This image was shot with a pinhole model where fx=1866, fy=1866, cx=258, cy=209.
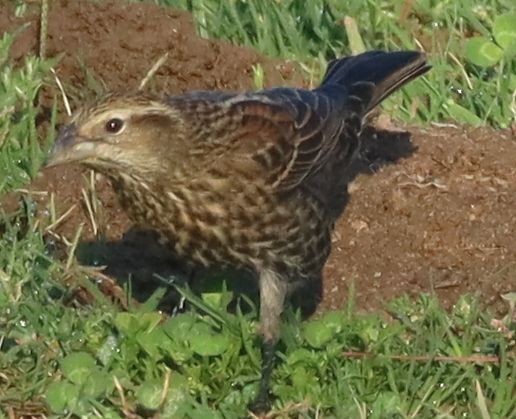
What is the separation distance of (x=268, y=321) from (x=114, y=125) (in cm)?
83

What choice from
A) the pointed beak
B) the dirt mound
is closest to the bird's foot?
the pointed beak

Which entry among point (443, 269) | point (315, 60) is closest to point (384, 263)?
point (443, 269)

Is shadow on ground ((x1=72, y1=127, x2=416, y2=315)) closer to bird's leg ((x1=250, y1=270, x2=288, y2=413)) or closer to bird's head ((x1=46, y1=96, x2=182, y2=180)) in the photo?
bird's leg ((x1=250, y1=270, x2=288, y2=413))

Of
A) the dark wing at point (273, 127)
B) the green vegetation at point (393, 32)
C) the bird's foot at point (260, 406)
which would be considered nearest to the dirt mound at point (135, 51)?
the green vegetation at point (393, 32)

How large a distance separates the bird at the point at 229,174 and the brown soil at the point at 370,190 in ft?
0.78

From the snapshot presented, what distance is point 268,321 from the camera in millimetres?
6117

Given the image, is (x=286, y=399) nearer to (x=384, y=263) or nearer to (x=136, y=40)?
(x=384, y=263)

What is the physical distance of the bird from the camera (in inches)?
233

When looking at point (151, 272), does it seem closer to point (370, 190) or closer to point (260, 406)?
point (370, 190)

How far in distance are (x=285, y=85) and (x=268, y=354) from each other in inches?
81.6

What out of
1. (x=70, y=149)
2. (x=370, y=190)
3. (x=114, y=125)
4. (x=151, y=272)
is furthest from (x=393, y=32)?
(x=70, y=149)

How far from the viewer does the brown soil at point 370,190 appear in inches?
261

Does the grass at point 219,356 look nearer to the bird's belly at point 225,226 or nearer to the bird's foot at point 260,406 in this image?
the bird's foot at point 260,406

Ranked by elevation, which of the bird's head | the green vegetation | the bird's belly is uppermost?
the bird's head
